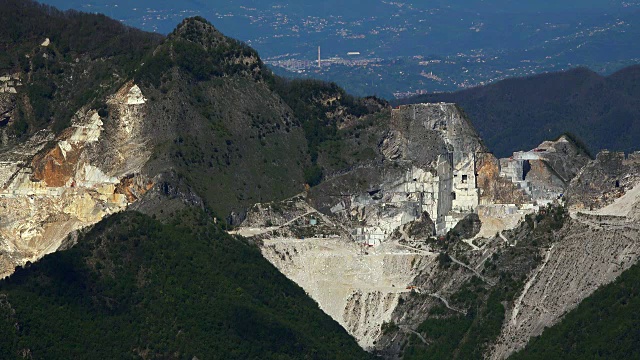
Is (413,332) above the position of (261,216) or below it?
below

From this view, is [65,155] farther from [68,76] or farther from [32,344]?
[32,344]

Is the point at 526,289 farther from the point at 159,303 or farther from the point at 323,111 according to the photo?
the point at 323,111

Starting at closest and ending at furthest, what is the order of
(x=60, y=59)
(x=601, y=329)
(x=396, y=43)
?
(x=601, y=329), (x=60, y=59), (x=396, y=43)

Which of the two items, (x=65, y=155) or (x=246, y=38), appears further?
(x=246, y=38)

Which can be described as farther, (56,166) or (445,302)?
(56,166)

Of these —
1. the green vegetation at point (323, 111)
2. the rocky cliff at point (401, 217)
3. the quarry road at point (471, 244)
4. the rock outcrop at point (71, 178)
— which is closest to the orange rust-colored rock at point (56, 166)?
the rock outcrop at point (71, 178)

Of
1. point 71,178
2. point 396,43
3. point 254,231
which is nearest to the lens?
point 254,231

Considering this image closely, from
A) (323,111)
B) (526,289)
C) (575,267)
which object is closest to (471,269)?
(526,289)

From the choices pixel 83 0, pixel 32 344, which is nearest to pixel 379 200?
pixel 32 344
